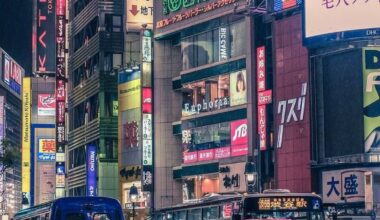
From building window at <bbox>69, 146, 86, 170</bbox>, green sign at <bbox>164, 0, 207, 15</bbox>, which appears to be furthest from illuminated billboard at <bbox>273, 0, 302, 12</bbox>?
building window at <bbox>69, 146, 86, 170</bbox>

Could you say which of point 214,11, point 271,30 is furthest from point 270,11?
point 214,11

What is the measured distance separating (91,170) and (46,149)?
90283 mm

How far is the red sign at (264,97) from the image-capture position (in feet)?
229

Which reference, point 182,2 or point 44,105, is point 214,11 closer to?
point 182,2

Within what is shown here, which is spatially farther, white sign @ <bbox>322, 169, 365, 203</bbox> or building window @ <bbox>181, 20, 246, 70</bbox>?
building window @ <bbox>181, 20, 246, 70</bbox>

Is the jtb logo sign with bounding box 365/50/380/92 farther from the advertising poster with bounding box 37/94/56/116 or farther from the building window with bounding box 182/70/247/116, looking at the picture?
the advertising poster with bounding box 37/94/56/116

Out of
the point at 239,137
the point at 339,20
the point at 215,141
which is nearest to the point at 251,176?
the point at 339,20

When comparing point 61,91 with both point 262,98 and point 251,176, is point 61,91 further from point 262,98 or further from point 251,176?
point 251,176

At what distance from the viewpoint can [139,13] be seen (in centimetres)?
9281

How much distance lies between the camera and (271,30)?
235 feet

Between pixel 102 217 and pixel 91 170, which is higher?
pixel 91 170

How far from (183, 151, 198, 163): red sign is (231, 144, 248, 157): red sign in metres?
5.42

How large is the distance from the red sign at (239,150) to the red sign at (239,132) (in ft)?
0.84

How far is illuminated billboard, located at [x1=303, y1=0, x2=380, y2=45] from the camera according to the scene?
64.1m
